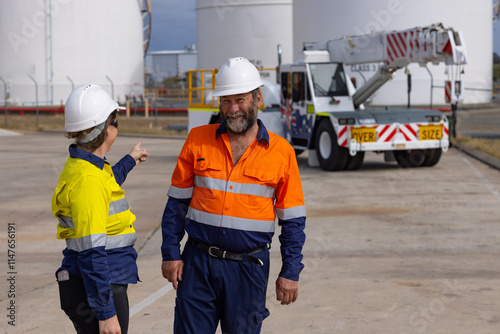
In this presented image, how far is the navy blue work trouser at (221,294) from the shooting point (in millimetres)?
4156

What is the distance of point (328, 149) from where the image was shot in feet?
57.5

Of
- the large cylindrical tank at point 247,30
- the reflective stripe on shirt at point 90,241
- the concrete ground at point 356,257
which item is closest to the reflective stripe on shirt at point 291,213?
the reflective stripe on shirt at point 90,241

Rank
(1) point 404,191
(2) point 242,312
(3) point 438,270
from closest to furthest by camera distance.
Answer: (2) point 242,312 < (3) point 438,270 < (1) point 404,191

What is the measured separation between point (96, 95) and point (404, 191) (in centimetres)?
1033

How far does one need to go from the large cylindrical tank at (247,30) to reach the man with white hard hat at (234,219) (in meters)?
41.9

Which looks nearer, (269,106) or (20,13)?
(269,106)

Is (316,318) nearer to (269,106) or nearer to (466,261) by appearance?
(466,261)

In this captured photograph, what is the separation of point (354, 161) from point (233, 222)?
13.2 meters

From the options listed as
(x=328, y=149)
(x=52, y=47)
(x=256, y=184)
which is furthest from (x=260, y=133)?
(x=52, y=47)

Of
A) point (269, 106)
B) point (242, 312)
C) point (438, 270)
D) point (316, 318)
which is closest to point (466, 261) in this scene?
point (438, 270)

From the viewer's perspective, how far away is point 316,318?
614cm

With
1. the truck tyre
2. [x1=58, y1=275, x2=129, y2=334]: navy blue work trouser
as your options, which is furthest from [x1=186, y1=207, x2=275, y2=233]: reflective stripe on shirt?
the truck tyre

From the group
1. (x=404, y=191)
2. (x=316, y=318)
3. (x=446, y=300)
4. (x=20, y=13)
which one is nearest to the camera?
(x=316, y=318)

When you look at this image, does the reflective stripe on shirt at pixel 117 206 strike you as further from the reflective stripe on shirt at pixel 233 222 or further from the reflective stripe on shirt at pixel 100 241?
the reflective stripe on shirt at pixel 233 222
